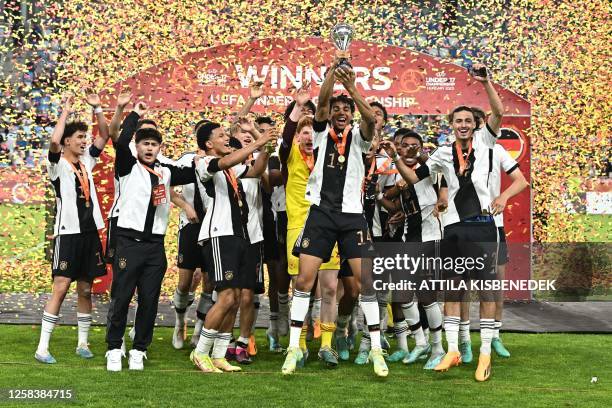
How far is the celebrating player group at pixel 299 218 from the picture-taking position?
848cm

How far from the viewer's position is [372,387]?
7.89 m

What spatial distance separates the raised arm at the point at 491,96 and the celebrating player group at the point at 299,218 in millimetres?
13

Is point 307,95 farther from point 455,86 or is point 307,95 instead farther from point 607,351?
point 455,86

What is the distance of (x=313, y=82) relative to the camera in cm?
1445

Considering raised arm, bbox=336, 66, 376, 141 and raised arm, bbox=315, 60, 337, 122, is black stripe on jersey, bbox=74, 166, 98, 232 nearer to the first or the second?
raised arm, bbox=315, 60, 337, 122

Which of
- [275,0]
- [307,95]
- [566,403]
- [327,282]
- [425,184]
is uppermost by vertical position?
[275,0]

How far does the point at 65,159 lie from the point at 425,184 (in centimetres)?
328

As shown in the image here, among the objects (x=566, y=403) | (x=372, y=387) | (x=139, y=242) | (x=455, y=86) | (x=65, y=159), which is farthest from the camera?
(x=455, y=86)

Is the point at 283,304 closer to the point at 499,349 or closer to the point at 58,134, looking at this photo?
the point at 499,349

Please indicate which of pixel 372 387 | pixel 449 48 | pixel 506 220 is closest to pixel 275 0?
pixel 449 48

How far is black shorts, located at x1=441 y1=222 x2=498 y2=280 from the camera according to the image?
869 centimetres

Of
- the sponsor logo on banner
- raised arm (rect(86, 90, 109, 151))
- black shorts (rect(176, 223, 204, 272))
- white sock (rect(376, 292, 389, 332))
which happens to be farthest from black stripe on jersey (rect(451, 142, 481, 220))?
the sponsor logo on banner

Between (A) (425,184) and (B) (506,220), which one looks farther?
(B) (506,220)

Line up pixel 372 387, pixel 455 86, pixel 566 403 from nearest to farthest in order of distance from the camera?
1. pixel 566 403
2. pixel 372 387
3. pixel 455 86
